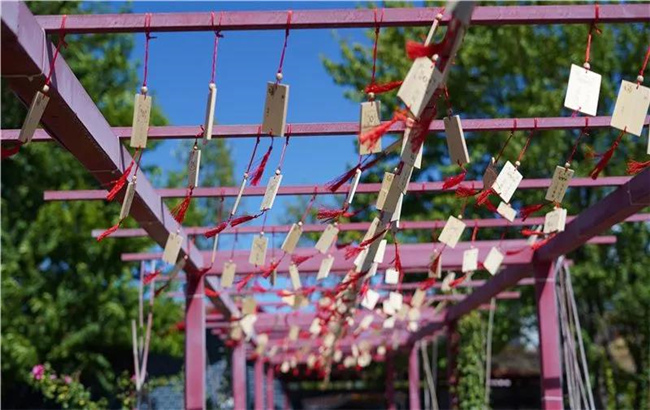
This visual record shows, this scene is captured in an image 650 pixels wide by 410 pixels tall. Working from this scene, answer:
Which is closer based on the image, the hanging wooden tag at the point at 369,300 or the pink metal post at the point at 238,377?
the hanging wooden tag at the point at 369,300

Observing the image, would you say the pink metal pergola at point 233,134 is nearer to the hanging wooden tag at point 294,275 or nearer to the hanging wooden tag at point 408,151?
the hanging wooden tag at point 408,151

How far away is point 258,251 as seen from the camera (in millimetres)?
5020

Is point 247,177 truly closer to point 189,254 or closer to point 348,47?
point 189,254

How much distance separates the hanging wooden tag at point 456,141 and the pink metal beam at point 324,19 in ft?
1.16

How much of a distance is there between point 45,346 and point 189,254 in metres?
7.44

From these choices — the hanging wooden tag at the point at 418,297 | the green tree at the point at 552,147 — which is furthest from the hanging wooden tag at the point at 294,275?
the green tree at the point at 552,147

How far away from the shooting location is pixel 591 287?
43.1 feet

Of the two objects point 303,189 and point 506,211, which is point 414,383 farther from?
point 506,211

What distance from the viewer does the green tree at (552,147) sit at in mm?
12812

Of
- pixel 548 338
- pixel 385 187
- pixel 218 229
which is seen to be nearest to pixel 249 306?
pixel 548 338

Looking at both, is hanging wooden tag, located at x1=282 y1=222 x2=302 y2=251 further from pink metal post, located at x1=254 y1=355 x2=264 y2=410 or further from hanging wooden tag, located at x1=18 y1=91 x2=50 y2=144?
pink metal post, located at x1=254 y1=355 x2=264 y2=410

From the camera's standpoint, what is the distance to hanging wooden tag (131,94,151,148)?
→ 319 centimetres

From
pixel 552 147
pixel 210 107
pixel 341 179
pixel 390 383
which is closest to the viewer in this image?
pixel 210 107

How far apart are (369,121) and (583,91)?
0.81 metres
